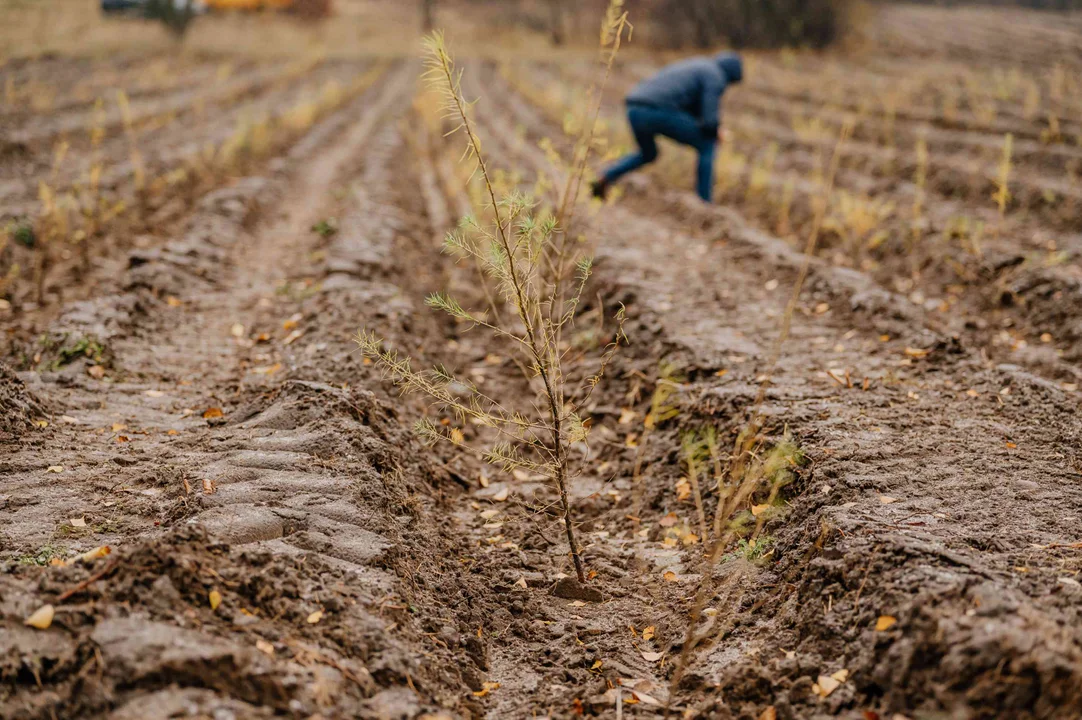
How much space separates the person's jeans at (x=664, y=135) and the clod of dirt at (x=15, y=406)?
5.10 meters

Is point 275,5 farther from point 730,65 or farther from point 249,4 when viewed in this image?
point 730,65

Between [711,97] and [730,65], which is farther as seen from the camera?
[730,65]

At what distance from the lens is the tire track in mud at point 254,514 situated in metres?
1.78

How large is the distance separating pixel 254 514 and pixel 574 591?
1.16 m

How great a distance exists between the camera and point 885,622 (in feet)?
6.50

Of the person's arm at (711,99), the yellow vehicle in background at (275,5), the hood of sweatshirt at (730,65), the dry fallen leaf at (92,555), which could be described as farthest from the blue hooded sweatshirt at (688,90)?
the yellow vehicle in background at (275,5)

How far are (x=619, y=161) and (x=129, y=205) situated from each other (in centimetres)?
449

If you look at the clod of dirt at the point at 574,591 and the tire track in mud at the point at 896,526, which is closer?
the tire track in mud at the point at 896,526

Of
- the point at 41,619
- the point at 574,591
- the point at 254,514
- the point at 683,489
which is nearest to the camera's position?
the point at 41,619

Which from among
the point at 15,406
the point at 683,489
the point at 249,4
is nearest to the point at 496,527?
the point at 683,489

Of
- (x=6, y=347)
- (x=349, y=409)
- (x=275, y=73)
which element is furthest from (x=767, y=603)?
(x=275, y=73)

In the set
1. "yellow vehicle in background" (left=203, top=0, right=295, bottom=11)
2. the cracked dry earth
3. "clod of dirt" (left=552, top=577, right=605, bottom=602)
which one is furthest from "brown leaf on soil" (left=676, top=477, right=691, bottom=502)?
"yellow vehicle in background" (left=203, top=0, right=295, bottom=11)

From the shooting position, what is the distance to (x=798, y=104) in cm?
1359

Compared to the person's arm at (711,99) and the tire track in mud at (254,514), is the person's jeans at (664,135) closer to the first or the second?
the person's arm at (711,99)
